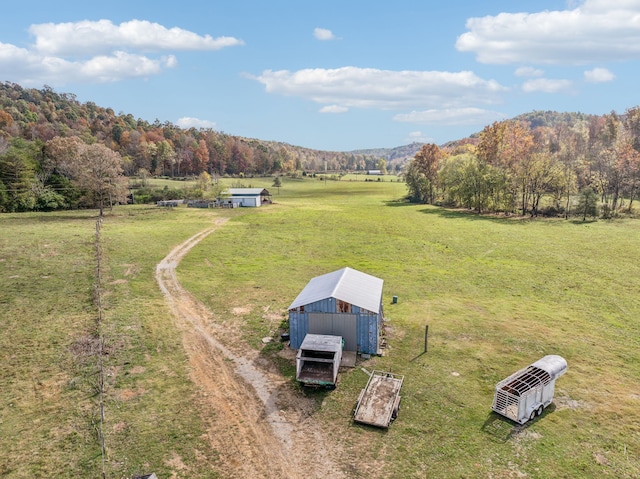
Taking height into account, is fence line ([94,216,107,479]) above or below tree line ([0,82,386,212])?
below

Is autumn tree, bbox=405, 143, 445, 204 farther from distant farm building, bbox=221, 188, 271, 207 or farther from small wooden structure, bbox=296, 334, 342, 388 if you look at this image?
small wooden structure, bbox=296, 334, 342, 388

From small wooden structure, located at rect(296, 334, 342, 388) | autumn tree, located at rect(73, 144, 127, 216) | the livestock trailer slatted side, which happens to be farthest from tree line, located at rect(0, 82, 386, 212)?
the livestock trailer slatted side

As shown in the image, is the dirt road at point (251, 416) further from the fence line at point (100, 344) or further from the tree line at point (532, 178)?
the tree line at point (532, 178)

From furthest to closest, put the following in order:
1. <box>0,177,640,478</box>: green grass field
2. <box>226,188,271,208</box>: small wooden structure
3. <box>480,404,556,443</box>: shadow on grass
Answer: <box>226,188,271,208</box>: small wooden structure, <box>480,404,556,443</box>: shadow on grass, <box>0,177,640,478</box>: green grass field

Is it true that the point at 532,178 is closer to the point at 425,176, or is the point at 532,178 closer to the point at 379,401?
the point at 425,176

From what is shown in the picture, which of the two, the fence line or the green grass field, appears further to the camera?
the fence line

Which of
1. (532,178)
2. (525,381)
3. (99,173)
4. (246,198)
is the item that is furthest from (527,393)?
(246,198)
